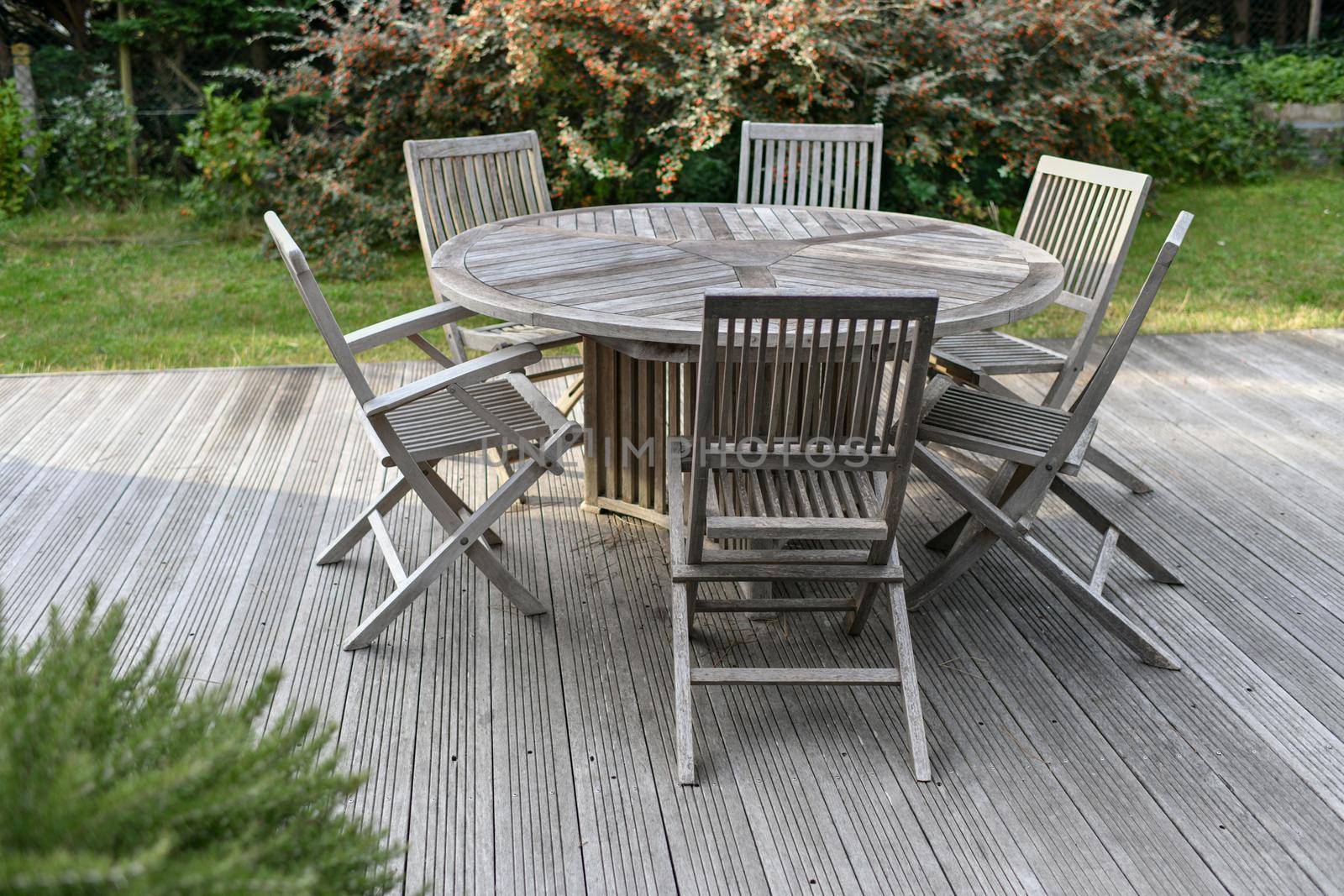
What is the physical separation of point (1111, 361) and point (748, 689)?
1.21m

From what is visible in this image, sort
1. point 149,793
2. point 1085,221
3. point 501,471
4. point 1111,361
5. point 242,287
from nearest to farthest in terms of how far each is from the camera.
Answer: point 149,793, point 1111,361, point 1085,221, point 501,471, point 242,287

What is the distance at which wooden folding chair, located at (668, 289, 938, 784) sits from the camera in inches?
84.4

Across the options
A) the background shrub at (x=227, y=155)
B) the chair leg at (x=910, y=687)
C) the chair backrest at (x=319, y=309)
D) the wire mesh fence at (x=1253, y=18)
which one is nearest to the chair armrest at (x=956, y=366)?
the chair leg at (x=910, y=687)

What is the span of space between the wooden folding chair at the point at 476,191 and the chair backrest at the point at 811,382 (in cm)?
139

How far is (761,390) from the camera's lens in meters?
2.32

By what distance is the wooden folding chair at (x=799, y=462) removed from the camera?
2143 mm

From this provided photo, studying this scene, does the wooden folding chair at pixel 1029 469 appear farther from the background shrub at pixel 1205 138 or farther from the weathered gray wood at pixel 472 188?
A: the background shrub at pixel 1205 138

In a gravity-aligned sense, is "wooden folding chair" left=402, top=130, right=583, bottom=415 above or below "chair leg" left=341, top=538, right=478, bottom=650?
above

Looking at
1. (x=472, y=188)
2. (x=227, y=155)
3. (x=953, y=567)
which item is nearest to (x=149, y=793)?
(x=953, y=567)

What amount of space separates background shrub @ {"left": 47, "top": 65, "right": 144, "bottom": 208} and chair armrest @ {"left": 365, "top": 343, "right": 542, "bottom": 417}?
19.9 feet

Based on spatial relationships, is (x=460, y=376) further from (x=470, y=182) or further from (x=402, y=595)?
(x=470, y=182)

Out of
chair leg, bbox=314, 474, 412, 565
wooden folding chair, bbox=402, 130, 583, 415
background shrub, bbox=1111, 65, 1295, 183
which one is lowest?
background shrub, bbox=1111, 65, 1295, 183

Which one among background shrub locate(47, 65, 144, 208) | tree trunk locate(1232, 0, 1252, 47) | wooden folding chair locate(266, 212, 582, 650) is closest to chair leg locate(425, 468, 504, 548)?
wooden folding chair locate(266, 212, 582, 650)

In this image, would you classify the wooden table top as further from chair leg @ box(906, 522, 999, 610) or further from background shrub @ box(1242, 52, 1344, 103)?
background shrub @ box(1242, 52, 1344, 103)
